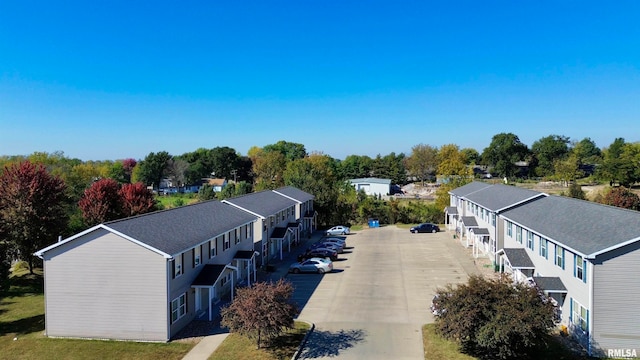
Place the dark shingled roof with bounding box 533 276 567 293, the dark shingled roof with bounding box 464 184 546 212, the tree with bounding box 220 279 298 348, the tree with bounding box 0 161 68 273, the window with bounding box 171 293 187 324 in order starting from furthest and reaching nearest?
the dark shingled roof with bounding box 464 184 546 212 → the tree with bounding box 0 161 68 273 → the dark shingled roof with bounding box 533 276 567 293 → the window with bounding box 171 293 187 324 → the tree with bounding box 220 279 298 348

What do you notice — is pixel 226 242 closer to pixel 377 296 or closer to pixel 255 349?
pixel 255 349

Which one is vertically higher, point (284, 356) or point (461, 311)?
point (461, 311)

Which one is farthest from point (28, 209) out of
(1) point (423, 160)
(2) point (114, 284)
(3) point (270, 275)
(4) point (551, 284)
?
(1) point (423, 160)

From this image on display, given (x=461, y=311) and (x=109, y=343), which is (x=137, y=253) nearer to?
(x=109, y=343)

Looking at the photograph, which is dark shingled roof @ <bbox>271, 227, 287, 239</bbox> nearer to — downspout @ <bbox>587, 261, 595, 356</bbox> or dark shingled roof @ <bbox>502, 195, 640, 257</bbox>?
dark shingled roof @ <bbox>502, 195, 640, 257</bbox>

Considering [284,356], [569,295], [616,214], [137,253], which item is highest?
[616,214]

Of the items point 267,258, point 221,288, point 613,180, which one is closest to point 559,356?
point 221,288

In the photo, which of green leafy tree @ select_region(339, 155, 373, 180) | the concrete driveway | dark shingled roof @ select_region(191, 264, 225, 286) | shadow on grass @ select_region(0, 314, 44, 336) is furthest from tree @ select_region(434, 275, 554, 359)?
green leafy tree @ select_region(339, 155, 373, 180)
